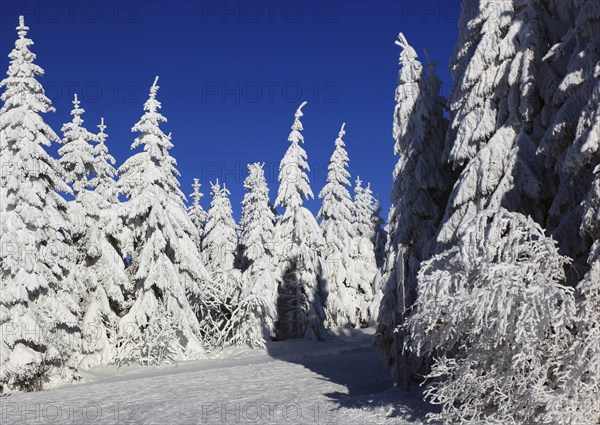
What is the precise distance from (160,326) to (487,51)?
64.8 feet

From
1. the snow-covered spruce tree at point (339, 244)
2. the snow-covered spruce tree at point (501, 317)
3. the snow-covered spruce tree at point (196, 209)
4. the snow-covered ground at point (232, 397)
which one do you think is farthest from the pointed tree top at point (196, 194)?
the snow-covered spruce tree at point (501, 317)

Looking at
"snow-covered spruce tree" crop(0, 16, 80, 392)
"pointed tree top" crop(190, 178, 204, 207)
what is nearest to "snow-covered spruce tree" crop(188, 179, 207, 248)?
"pointed tree top" crop(190, 178, 204, 207)

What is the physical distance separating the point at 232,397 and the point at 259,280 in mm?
16734

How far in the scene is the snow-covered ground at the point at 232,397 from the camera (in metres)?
14.5

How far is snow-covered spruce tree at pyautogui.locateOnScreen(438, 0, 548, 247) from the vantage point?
548 inches

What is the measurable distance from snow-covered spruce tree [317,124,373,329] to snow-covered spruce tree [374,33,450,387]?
69.4 ft

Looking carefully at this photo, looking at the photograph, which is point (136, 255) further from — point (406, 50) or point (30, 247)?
A: point (406, 50)

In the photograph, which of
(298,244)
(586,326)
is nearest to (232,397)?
(586,326)

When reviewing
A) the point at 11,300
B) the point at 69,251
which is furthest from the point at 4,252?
the point at 69,251

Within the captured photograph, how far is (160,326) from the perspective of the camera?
92.9 ft

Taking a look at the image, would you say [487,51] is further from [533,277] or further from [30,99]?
[30,99]

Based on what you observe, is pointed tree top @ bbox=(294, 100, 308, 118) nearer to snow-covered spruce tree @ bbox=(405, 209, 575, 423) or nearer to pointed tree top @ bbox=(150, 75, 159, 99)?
pointed tree top @ bbox=(150, 75, 159, 99)

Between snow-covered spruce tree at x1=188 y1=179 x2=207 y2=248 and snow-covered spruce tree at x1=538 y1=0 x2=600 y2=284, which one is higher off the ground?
snow-covered spruce tree at x1=188 y1=179 x2=207 y2=248

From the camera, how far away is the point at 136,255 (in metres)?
30.2
